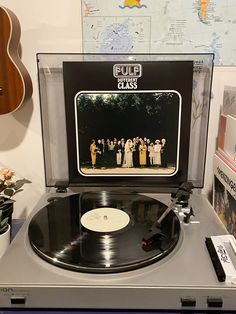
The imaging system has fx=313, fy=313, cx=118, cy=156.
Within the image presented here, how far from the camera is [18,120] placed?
1.14 metres

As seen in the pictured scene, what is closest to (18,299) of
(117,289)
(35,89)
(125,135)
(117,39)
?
(117,289)

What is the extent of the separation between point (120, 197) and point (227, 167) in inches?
13.3

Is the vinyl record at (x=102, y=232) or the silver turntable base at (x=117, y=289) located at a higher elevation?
the vinyl record at (x=102, y=232)

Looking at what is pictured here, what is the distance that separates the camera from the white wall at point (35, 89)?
1033 millimetres

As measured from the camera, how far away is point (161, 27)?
1.04m

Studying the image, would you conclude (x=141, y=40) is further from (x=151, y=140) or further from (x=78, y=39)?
(x=151, y=140)

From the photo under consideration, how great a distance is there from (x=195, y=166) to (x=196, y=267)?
49 centimetres

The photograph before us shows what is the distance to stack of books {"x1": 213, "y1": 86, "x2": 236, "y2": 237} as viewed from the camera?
89 cm

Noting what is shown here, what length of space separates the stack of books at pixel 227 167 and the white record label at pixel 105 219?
0.98ft

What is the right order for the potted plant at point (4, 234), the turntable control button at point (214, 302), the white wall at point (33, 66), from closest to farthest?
1. the turntable control button at point (214, 302)
2. the potted plant at point (4, 234)
3. the white wall at point (33, 66)

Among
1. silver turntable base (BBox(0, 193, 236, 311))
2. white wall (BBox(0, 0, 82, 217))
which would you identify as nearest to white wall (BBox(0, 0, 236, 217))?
white wall (BBox(0, 0, 82, 217))

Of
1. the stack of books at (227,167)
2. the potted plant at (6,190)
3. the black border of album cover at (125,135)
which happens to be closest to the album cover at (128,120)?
the black border of album cover at (125,135)

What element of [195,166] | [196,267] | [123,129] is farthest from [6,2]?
[196,267]

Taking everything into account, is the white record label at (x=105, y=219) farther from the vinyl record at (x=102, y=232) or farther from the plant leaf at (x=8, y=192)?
the plant leaf at (x=8, y=192)
